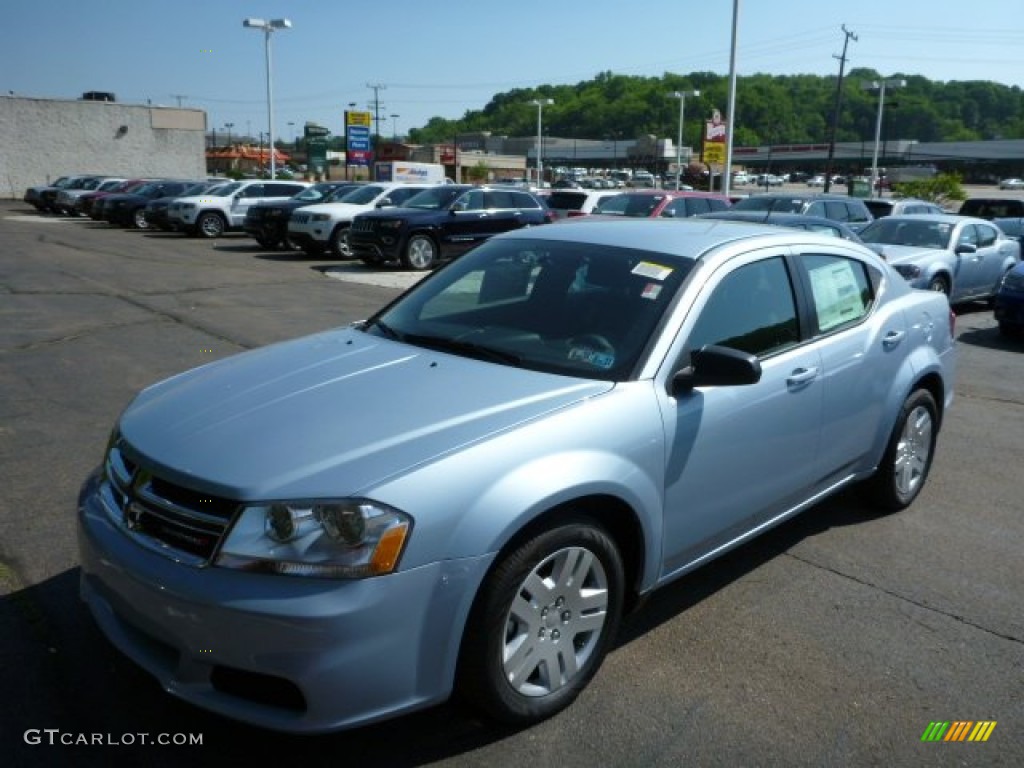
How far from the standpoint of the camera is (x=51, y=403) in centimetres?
691

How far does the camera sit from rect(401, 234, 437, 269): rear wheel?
17328 millimetres

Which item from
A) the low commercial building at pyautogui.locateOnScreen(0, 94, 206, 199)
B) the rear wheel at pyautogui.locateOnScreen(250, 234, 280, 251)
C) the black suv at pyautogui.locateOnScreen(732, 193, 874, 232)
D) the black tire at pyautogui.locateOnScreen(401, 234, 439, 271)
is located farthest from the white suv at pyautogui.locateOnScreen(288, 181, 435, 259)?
the low commercial building at pyautogui.locateOnScreen(0, 94, 206, 199)

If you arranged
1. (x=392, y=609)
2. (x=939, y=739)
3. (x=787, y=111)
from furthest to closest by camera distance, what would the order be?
(x=787, y=111) → (x=939, y=739) → (x=392, y=609)

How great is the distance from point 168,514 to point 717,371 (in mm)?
1962

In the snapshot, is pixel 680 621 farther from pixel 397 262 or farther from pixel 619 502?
pixel 397 262

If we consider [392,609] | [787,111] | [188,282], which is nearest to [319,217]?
[188,282]

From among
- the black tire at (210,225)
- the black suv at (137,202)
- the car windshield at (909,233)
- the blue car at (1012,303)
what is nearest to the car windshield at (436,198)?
the car windshield at (909,233)

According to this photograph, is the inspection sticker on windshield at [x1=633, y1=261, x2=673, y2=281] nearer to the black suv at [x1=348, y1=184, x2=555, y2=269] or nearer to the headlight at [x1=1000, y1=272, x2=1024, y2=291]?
the headlight at [x1=1000, y1=272, x2=1024, y2=291]

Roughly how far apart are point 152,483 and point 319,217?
1763cm

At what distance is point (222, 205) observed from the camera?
2511 centimetres

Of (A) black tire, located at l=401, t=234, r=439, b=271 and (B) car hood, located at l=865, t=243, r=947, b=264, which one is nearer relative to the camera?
(B) car hood, located at l=865, t=243, r=947, b=264

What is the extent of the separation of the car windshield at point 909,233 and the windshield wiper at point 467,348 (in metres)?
11.3

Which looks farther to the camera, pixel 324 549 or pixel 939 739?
pixel 939 739

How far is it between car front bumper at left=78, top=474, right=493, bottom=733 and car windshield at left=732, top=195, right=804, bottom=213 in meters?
14.5
